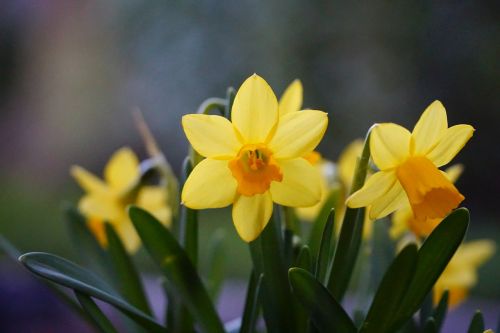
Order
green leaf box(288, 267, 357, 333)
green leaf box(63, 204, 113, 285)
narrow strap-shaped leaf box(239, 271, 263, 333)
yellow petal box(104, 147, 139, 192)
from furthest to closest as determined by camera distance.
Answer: yellow petal box(104, 147, 139, 192) < green leaf box(63, 204, 113, 285) < narrow strap-shaped leaf box(239, 271, 263, 333) < green leaf box(288, 267, 357, 333)

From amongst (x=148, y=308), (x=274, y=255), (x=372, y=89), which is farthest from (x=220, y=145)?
(x=372, y=89)

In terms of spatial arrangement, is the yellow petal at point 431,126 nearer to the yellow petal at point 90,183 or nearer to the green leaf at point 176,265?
the green leaf at point 176,265

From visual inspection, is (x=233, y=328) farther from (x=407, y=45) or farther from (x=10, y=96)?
(x=10, y=96)

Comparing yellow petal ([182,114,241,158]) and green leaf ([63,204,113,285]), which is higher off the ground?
yellow petal ([182,114,241,158])

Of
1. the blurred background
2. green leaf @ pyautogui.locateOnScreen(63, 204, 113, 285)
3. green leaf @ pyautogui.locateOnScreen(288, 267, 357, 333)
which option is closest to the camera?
green leaf @ pyautogui.locateOnScreen(288, 267, 357, 333)

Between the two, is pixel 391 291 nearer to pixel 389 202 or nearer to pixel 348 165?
pixel 389 202

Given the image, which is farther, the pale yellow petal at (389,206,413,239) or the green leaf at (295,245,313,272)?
the pale yellow petal at (389,206,413,239)

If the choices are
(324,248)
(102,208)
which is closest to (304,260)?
(324,248)

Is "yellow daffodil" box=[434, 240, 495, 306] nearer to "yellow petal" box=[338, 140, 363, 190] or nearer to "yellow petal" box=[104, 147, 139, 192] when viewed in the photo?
"yellow petal" box=[338, 140, 363, 190]

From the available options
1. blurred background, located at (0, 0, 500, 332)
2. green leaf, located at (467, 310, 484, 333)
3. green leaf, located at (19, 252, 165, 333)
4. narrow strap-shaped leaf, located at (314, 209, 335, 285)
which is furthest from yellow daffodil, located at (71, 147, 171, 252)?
blurred background, located at (0, 0, 500, 332)
